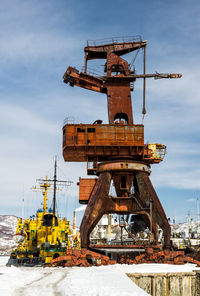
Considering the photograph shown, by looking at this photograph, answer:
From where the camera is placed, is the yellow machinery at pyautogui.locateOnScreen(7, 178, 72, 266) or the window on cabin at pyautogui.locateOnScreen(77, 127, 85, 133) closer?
the window on cabin at pyautogui.locateOnScreen(77, 127, 85, 133)

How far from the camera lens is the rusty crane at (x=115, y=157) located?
27.5 metres

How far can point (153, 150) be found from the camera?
3038 centimetres

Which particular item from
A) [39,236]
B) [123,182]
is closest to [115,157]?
[123,182]

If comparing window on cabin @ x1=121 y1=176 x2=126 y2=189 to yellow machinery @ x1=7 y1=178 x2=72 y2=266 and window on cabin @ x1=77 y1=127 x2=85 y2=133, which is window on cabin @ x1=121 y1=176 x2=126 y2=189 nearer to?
window on cabin @ x1=77 y1=127 x2=85 y2=133

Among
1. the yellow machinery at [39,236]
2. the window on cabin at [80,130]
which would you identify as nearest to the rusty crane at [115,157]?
the window on cabin at [80,130]

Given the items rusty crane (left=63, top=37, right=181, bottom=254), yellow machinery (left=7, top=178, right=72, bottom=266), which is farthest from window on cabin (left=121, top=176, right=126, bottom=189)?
yellow machinery (left=7, top=178, right=72, bottom=266)

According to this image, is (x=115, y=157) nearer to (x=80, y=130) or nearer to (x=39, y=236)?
(x=80, y=130)

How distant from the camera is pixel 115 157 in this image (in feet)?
96.3

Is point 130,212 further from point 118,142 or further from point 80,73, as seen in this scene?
point 80,73

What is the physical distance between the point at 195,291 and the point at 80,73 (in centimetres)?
2128

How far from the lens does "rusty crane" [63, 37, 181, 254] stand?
90.2 ft

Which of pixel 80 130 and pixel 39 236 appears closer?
pixel 80 130

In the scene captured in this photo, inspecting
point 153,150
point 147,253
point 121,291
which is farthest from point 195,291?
point 153,150

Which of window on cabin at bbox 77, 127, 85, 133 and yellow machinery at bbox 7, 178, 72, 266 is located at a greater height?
window on cabin at bbox 77, 127, 85, 133
